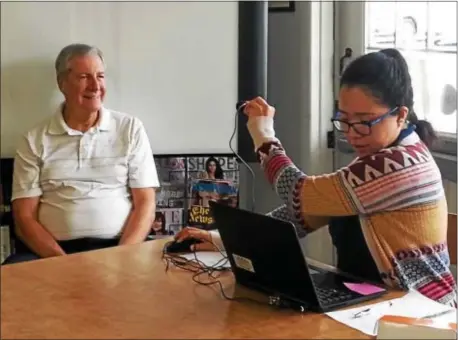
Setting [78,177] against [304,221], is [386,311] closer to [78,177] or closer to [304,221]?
[304,221]

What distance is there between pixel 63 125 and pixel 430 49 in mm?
1247

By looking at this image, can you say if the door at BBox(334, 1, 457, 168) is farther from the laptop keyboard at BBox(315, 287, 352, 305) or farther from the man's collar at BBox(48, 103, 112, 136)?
the laptop keyboard at BBox(315, 287, 352, 305)

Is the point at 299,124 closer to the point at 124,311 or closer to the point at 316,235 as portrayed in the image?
the point at 316,235

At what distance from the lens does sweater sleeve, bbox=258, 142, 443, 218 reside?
5.02ft

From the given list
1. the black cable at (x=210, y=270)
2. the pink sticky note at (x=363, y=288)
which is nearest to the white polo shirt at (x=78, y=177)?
the black cable at (x=210, y=270)

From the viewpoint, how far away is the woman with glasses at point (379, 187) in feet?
5.05

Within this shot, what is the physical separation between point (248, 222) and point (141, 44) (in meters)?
1.49

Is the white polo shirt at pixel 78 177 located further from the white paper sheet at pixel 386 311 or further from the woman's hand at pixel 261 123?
the white paper sheet at pixel 386 311

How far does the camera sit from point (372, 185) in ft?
5.03

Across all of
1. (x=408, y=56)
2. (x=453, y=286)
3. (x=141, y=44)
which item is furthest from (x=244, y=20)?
(x=453, y=286)

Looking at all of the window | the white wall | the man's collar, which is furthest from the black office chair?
the window

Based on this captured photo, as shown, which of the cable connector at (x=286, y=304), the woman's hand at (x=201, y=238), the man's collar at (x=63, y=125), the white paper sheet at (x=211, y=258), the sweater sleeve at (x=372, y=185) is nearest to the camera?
the cable connector at (x=286, y=304)

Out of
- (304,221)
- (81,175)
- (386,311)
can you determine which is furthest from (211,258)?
(81,175)

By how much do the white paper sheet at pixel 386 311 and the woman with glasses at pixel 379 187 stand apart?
3.6 inches
